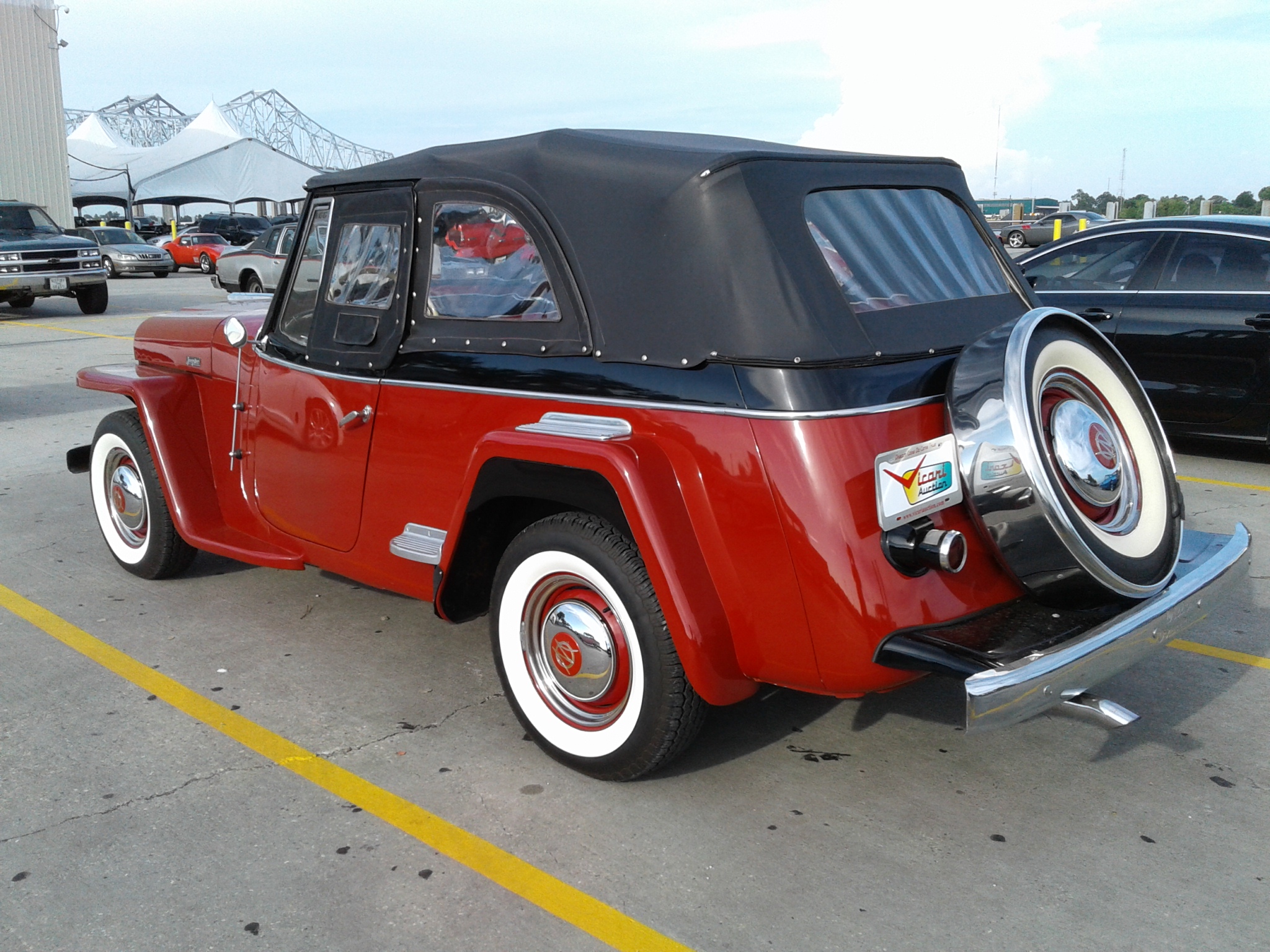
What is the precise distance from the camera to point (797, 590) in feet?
9.26

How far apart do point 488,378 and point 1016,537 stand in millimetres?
1618

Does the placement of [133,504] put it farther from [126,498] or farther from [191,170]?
[191,170]

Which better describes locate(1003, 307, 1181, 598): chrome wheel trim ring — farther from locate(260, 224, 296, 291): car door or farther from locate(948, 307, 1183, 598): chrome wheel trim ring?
locate(260, 224, 296, 291): car door

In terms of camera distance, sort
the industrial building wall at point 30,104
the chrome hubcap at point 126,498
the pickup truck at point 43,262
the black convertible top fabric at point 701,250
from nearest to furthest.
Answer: the black convertible top fabric at point 701,250
the chrome hubcap at point 126,498
the pickup truck at point 43,262
the industrial building wall at point 30,104

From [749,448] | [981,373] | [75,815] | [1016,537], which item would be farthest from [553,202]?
[75,815]

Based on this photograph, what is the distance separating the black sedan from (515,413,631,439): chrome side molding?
4974mm

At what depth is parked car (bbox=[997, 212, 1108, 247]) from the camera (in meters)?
36.7

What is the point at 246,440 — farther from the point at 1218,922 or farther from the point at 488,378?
the point at 1218,922

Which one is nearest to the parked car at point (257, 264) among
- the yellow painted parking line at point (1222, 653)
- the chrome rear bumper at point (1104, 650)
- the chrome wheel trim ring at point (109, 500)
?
the chrome wheel trim ring at point (109, 500)

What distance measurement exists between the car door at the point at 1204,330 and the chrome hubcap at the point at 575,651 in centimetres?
535

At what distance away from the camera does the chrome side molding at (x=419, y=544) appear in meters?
3.61

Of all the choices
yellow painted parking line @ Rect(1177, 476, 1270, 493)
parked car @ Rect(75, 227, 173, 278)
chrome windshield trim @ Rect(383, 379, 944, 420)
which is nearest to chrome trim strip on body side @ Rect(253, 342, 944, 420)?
chrome windshield trim @ Rect(383, 379, 944, 420)

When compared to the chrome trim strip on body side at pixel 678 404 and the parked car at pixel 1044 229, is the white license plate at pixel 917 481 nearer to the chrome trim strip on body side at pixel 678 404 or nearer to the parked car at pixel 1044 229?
the chrome trim strip on body side at pixel 678 404

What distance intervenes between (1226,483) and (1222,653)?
290cm
